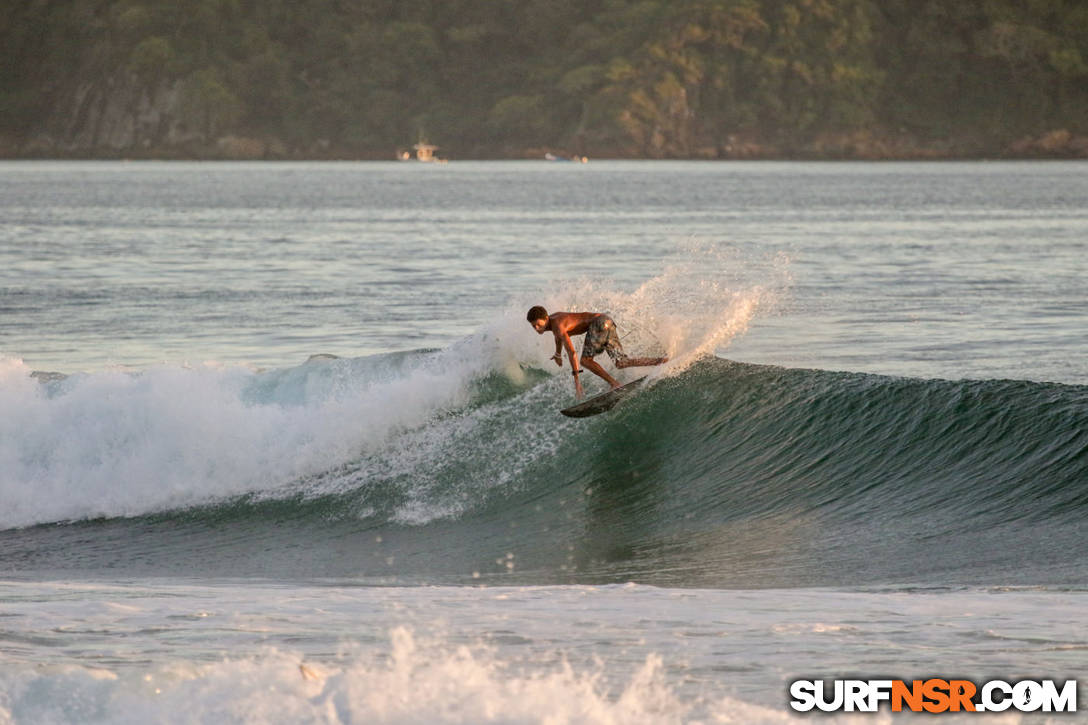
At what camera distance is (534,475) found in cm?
1664

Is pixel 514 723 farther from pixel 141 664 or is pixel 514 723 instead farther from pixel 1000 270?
pixel 1000 270

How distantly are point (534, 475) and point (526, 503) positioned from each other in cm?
71

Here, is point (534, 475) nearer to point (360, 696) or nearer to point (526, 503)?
point (526, 503)

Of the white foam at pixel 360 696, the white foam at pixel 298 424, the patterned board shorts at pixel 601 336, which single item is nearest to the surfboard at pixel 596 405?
the patterned board shorts at pixel 601 336

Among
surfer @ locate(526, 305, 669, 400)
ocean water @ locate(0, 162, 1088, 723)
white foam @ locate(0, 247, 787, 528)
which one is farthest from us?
white foam @ locate(0, 247, 787, 528)

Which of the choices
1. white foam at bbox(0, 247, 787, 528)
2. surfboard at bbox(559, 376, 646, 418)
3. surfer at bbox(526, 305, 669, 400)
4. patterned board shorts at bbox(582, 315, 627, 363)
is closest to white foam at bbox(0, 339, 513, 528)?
white foam at bbox(0, 247, 787, 528)

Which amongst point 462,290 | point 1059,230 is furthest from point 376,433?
point 1059,230

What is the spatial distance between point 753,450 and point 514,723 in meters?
8.86

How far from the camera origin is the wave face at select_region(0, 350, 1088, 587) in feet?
44.1

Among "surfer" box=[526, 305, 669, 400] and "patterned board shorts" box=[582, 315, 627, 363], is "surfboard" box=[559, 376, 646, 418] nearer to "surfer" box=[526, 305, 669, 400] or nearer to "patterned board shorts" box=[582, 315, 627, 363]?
"surfer" box=[526, 305, 669, 400]

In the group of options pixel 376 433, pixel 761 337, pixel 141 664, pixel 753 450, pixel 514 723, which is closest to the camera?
pixel 514 723

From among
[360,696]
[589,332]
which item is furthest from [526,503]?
[360,696]

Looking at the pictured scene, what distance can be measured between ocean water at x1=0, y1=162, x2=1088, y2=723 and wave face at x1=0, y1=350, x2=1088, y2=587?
41mm

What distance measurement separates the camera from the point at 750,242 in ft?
182
